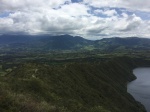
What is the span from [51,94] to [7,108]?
1295 inches

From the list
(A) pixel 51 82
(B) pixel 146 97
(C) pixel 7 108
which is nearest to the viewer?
(C) pixel 7 108

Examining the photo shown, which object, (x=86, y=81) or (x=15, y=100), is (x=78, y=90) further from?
(x=15, y=100)

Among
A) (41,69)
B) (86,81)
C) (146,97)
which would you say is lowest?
(146,97)

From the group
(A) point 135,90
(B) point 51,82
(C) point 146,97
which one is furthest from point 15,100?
(A) point 135,90

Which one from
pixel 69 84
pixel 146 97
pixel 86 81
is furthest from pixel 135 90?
pixel 69 84

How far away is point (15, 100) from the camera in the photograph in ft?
151

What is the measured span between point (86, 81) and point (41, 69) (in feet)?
103

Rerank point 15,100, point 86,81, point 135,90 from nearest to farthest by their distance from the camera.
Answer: point 15,100
point 86,81
point 135,90

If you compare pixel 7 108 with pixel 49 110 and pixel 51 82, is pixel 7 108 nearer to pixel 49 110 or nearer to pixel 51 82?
pixel 49 110

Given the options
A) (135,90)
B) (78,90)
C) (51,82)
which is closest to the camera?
(51,82)

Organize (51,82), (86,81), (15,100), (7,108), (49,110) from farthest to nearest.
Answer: (86,81) → (51,82) → (49,110) → (15,100) → (7,108)

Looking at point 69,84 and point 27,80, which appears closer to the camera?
point 27,80

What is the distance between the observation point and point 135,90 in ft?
→ 579

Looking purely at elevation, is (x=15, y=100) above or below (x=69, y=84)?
above
